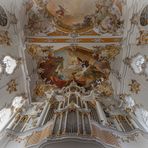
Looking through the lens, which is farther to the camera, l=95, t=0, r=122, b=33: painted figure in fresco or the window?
l=95, t=0, r=122, b=33: painted figure in fresco

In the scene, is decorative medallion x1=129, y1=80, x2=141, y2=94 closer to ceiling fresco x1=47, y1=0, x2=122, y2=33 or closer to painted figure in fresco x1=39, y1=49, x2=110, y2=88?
painted figure in fresco x1=39, y1=49, x2=110, y2=88

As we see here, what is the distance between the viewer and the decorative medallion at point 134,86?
15440 millimetres

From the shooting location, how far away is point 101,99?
53.4ft

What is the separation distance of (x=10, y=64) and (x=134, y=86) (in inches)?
262

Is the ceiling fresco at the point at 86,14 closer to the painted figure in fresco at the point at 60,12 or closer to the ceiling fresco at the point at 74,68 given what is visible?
the painted figure in fresco at the point at 60,12

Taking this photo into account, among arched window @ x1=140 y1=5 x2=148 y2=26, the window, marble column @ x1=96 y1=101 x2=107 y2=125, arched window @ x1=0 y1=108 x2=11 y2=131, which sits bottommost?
arched window @ x1=0 y1=108 x2=11 y2=131

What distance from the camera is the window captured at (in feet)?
50.4

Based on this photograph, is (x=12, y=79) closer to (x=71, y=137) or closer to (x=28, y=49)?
(x=28, y=49)

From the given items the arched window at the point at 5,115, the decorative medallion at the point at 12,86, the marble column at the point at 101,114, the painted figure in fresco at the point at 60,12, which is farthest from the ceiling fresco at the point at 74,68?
the marble column at the point at 101,114

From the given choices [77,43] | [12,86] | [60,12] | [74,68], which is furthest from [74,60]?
[12,86]

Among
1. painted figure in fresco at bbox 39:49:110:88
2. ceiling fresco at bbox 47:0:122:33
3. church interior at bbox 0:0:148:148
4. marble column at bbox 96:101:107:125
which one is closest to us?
marble column at bbox 96:101:107:125

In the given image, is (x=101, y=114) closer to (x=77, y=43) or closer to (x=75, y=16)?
Answer: (x=77, y=43)

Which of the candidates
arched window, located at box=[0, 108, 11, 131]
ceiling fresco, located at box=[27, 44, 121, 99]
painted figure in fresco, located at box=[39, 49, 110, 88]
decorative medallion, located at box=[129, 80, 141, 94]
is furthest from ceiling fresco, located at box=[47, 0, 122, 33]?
arched window, located at box=[0, 108, 11, 131]

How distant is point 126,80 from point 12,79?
6.12m
